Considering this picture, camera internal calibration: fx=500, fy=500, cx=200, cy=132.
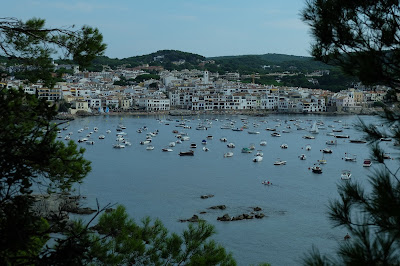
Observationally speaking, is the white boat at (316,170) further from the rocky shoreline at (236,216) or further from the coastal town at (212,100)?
the coastal town at (212,100)

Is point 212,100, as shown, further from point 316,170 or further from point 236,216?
point 236,216

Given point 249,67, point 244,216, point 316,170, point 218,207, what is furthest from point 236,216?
point 249,67

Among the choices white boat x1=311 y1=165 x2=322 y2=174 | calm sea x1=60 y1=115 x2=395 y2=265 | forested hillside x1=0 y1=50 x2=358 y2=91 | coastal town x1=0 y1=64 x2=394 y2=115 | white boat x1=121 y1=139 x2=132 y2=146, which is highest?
forested hillside x1=0 y1=50 x2=358 y2=91

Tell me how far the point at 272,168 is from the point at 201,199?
3.47 metres

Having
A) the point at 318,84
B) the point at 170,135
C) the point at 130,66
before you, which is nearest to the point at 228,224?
the point at 170,135

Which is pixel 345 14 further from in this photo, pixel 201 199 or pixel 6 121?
pixel 201 199

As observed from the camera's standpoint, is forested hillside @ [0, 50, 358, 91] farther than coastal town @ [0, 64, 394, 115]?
Yes

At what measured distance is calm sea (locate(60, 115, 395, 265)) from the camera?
6.32m

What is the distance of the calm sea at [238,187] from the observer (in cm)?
632

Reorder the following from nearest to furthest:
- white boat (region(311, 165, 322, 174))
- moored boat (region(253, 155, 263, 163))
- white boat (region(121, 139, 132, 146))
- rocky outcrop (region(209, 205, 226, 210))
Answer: rocky outcrop (region(209, 205, 226, 210)), white boat (region(311, 165, 322, 174)), moored boat (region(253, 155, 263, 163)), white boat (region(121, 139, 132, 146))

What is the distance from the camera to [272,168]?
1130 cm

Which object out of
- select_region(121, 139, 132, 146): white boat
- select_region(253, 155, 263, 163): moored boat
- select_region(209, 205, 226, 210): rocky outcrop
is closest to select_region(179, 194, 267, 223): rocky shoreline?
select_region(209, 205, 226, 210): rocky outcrop

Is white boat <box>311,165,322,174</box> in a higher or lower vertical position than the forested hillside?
lower

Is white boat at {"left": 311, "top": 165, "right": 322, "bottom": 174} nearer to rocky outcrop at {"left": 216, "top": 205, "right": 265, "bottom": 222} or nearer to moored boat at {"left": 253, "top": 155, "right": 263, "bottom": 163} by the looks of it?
moored boat at {"left": 253, "top": 155, "right": 263, "bottom": 163}
